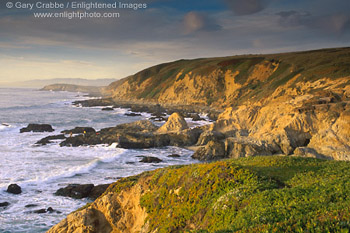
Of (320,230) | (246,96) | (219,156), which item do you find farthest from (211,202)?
(246,96)

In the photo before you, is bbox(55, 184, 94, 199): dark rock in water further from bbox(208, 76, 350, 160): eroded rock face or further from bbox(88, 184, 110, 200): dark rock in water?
bbox(208, 76, 350, 160): eroded rock face

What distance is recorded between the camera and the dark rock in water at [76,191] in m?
20.9

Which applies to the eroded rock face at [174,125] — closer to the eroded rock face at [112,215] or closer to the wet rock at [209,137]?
the wet rock at [209,137]

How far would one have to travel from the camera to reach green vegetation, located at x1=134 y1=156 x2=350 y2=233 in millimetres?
6484

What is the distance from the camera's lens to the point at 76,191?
69.6 ft

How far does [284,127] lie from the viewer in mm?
31656

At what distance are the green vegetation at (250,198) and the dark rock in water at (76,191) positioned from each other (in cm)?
982

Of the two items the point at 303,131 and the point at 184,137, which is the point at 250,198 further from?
the point at 184,137

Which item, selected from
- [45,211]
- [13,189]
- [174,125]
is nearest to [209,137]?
[174,125]

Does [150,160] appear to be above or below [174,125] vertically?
below

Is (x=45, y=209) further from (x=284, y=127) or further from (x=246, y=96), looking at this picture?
(x=246, y=96)

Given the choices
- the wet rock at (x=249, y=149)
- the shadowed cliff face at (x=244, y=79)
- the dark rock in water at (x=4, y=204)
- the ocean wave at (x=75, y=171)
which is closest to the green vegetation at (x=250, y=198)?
the dark rock in water at (x=4, y=204)

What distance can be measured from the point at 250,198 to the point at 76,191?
51.4 ft

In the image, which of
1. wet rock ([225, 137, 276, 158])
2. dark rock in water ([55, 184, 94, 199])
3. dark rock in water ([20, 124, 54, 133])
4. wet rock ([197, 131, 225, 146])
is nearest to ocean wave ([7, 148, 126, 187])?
dark rock in water ([55, 184, 94, 199])
